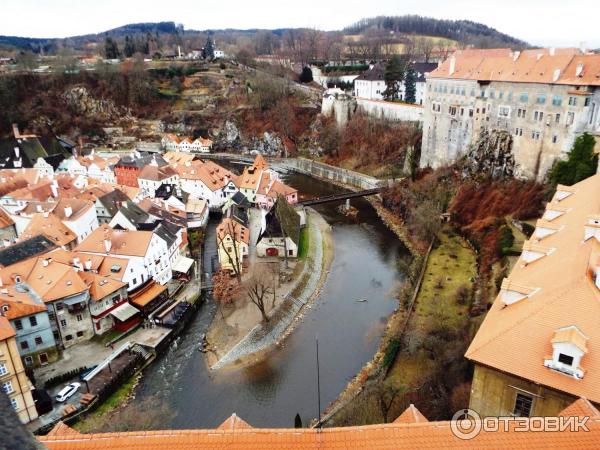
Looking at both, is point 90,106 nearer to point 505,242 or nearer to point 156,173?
point 156,173

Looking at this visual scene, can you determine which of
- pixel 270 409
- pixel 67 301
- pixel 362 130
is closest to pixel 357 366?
pixel 270 409

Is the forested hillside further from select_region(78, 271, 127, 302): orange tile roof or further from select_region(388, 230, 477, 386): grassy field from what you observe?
select_region(78, 271, 127, 302): orange tile roof

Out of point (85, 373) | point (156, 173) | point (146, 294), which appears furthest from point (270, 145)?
point (85, 373)

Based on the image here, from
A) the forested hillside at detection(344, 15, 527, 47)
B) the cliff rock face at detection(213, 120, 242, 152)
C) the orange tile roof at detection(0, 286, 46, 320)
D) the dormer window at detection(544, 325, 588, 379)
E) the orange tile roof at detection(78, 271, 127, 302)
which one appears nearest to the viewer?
the dormer window at detection(544, 325, 588, 379)

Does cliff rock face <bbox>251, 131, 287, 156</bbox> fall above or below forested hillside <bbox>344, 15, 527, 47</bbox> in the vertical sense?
below

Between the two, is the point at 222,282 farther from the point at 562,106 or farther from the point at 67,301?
the point at 562,106

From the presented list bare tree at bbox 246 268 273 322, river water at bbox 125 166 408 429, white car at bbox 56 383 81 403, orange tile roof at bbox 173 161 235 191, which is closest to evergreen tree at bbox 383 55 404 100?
orange tile roof at bbox 173 161 235 191
